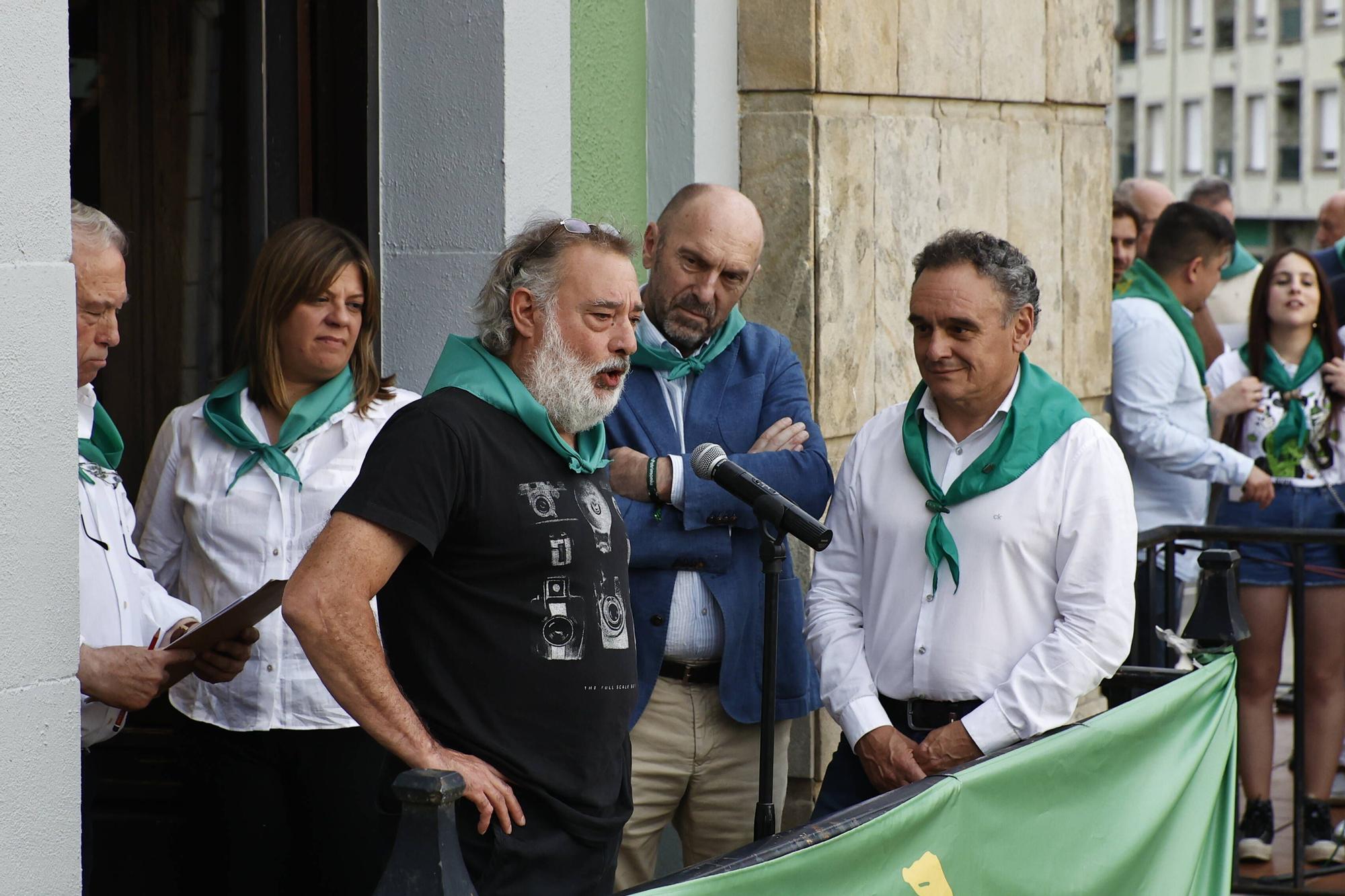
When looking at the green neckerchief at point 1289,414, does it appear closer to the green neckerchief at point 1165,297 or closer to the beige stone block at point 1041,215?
the green neckerchief at point 1165,297

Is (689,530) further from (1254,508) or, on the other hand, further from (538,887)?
(1254,508)

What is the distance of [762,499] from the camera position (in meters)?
3.23

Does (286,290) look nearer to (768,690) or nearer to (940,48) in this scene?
(768,690)

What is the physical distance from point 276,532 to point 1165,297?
416 centimetres

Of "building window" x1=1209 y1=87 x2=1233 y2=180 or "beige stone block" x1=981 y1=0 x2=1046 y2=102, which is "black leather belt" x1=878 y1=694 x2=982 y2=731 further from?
"building window" x1=1209 y1=87 x2=1233 y2=180

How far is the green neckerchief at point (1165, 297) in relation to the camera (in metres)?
6.80

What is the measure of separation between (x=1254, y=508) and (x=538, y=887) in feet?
14.3

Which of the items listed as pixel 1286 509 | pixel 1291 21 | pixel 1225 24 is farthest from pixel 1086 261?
pixel 1225 24

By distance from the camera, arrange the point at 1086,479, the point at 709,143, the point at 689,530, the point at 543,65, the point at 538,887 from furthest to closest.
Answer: the point at 709,143 → the point at 543,65 → the point at 689,530 → the point at 1086,479 → the point at 538,887

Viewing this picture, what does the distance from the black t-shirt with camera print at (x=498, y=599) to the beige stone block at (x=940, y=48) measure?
3.27 meters

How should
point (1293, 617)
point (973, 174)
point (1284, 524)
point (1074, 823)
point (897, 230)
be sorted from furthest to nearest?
1. point (1284, 524)
2. point (973, 174)
3. point (897, 230)
4. point (1293, 617)
5. point (1074, 823)

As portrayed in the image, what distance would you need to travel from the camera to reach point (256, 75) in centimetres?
491

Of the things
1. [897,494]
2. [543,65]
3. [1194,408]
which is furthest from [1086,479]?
[1194,408]

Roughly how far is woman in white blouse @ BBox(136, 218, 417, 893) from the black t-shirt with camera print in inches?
33.0
